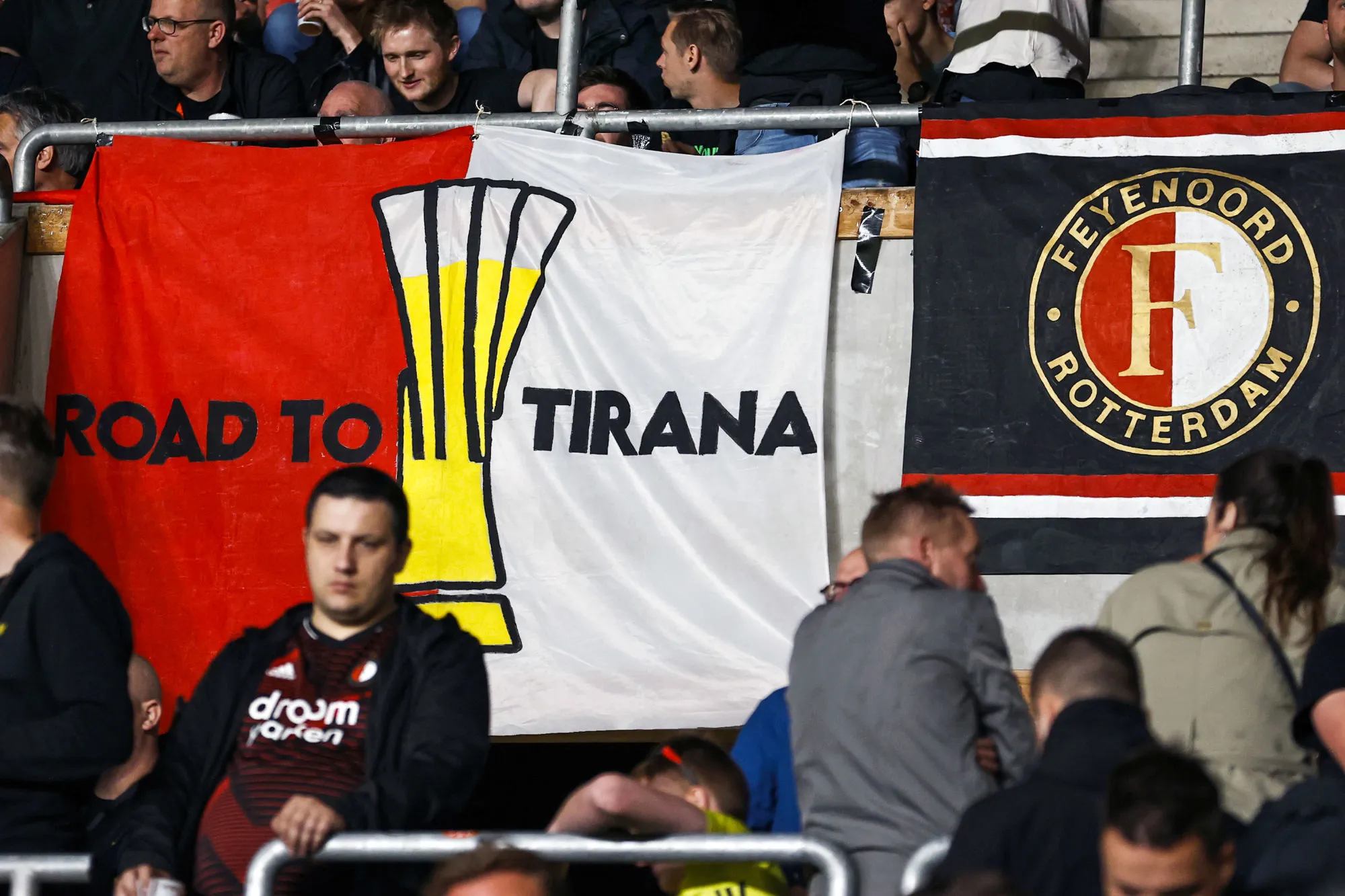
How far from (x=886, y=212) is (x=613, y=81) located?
1.49m

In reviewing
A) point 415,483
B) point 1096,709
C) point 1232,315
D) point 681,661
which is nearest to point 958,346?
point 1232,315

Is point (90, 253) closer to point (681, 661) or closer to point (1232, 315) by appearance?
point (681, 661)

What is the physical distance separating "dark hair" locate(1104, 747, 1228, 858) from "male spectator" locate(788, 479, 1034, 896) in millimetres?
868

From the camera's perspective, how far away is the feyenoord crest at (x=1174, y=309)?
6.12 m

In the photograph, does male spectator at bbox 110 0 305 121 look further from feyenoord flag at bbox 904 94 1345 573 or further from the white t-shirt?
feyenoord flag at bbox 904 94 1345 573

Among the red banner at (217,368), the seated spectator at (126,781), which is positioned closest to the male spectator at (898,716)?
the seated spectator at (126,781)

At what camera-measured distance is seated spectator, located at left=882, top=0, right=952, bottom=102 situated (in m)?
8.00

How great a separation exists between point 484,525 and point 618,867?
1.34 m

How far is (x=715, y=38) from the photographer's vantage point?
729 centimetres

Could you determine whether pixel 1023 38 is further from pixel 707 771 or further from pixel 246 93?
pixel 707 771

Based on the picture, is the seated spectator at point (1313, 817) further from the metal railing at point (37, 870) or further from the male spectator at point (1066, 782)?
the metal railing at point (37, 870)

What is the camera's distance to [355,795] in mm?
3549

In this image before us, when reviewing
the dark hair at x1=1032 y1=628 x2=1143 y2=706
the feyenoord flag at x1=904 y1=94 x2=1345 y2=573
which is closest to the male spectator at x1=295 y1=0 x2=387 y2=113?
the feyenoord flag at x1=904 y1=94 x2=1345 y2=573

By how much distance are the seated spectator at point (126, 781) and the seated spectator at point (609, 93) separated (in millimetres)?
2999
